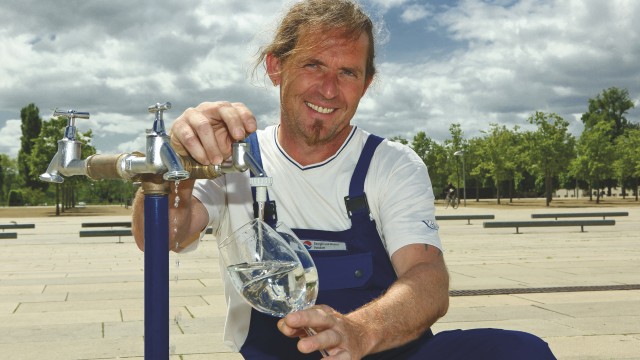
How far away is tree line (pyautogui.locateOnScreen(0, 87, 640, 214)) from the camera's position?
160 ft

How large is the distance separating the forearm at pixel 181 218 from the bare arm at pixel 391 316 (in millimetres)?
664

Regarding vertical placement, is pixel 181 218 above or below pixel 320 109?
below

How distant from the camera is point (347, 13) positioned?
2582mm

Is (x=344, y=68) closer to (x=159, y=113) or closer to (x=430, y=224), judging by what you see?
(x=430, y=224)

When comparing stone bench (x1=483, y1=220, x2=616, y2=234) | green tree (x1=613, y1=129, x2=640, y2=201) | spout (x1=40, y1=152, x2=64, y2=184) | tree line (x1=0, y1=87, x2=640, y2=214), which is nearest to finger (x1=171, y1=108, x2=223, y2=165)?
spout (x1=40, y1=152, x2=64, y2=184)

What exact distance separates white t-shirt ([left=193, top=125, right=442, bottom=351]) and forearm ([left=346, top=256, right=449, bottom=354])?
0.15 metres

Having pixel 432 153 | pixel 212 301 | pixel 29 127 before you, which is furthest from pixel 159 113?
pixel 29 127

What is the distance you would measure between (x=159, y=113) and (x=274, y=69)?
44.9 inches

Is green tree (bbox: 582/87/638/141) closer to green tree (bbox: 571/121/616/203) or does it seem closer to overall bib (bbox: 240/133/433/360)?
green tree (bbox: 571/121/616/203)

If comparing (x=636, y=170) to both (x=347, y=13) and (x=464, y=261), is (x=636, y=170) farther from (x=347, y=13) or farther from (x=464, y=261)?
(x=347, y=13)

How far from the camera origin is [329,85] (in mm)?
2477

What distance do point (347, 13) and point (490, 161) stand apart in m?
58.2

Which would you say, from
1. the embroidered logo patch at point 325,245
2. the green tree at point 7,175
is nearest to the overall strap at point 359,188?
the embroidered logo patch at point 325,245

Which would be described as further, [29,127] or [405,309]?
[29,127]
